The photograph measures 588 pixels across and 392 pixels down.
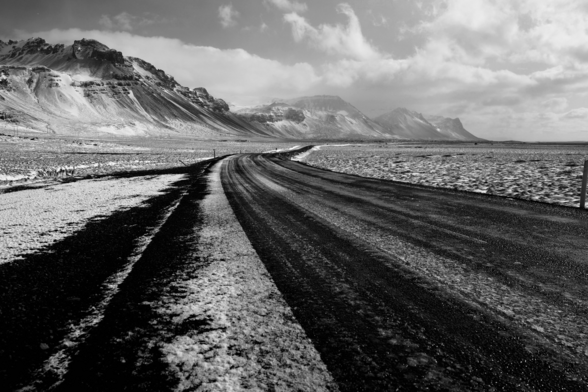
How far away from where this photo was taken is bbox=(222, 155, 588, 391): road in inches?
69.7

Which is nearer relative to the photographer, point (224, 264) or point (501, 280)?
point (501, 280)

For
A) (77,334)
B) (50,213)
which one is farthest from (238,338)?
(50,213)

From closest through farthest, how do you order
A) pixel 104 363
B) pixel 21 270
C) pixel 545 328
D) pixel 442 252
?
pixel 104 363 → pixel 545 328 → pixel 21 270 → pixel 442 252

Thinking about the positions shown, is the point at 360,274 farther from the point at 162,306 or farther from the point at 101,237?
the point at 101,237

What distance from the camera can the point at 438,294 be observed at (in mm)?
2701

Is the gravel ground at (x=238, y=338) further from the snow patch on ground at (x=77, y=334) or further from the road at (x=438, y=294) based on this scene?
the snow patch on ground at (x=77, y=334)

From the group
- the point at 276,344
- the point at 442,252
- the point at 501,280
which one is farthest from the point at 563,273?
the point at 276,344

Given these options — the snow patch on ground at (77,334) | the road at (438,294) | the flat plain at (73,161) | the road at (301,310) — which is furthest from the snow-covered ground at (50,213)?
the flat plain at (73,161)

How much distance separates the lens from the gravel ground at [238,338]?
1693mm

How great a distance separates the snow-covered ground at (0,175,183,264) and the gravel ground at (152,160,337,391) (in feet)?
8.97

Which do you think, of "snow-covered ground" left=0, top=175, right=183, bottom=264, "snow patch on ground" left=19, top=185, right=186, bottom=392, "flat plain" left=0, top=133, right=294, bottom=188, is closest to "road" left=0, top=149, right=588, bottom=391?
A: "snow patch on ground" left=19, top=185, right=186, bottom=392

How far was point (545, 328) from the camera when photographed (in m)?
2.19

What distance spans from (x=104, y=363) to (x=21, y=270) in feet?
7.94

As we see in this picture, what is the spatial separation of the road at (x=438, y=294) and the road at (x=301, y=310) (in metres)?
0.01
